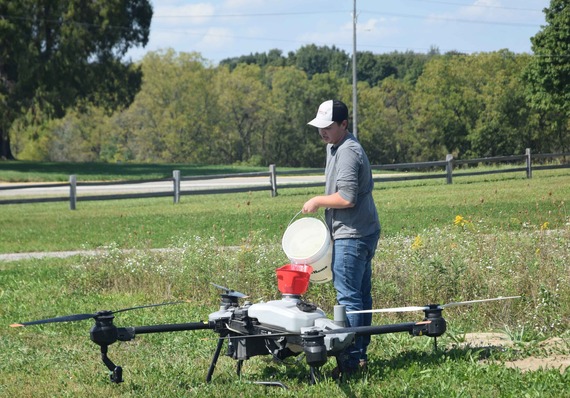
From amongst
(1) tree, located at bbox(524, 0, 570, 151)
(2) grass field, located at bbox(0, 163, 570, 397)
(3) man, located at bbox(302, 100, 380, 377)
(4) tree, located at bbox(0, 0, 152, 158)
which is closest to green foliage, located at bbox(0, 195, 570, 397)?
(2) grass field, located at bbox(0, 163, 570, 397)

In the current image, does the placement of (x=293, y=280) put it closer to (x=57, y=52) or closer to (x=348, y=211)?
(x=348, y=211)

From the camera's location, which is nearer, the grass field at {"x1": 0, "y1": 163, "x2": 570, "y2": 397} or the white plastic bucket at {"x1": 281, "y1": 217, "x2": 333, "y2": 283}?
the grass field at {"x1": 0, "y1": 163, "x2": 570, "y2": 397}

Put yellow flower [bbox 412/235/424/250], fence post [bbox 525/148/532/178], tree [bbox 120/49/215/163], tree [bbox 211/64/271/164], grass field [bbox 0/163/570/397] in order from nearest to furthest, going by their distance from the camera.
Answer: grass field [bbox 0/163/570/397]
yellow flower [bbox 412/235/424/250]
fence post [bbox 525/148/532/178]
tree [bbox 120/49/215/163]
tree [bbox 211/64/271/164]

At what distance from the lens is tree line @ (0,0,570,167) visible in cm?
7144

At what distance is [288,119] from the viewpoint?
83000 mm

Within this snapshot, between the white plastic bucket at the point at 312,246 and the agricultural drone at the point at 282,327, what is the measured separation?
0.12 metres

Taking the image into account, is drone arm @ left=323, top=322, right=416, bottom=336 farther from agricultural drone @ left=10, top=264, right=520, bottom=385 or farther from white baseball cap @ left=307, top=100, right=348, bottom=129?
white baseball cap @ left=307, top=100, right=348, bottom=129

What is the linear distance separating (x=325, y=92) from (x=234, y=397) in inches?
3058

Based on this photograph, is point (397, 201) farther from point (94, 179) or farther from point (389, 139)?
Result: point (389, 139)

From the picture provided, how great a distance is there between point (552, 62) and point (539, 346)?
44292 millimetres

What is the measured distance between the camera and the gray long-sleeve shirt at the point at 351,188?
21.1ft

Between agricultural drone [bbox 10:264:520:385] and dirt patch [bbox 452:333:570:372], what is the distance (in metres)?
0.74

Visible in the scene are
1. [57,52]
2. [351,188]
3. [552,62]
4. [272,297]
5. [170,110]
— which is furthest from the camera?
[170,110]

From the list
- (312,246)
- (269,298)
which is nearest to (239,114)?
(269,298)
